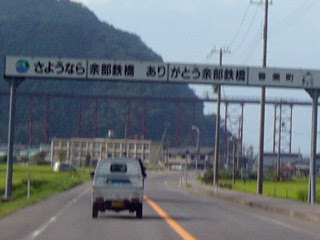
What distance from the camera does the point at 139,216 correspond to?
969 inches

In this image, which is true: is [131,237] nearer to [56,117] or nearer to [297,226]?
[297,226]

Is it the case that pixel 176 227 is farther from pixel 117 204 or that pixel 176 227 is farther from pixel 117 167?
pixel 117 167

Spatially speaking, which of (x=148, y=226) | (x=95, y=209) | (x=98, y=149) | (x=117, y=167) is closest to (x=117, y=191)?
(x=95, y=209)

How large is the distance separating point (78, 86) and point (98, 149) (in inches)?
1447

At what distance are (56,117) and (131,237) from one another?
124422 millimetres

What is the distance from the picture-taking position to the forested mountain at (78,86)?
13875cm

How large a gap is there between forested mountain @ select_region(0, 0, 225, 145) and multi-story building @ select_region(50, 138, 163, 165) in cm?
711

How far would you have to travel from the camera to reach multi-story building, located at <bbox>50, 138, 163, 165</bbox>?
105812 millimetres

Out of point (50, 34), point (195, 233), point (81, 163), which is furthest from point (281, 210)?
point (50, 34)

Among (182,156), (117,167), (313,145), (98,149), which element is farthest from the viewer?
(182,156)

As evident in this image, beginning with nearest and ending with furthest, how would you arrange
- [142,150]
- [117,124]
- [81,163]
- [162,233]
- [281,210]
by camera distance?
1. [162,233]
2. [281,210]
3. [142,150]
4. [81,163]
5. [117,124]

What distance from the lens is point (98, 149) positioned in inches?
4358

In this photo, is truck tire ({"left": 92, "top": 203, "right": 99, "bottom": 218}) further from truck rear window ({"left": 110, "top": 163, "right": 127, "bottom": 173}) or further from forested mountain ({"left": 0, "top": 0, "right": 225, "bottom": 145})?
forested mountain ({"left": 0, "top": 0, "right": 225, "bottom": 145})

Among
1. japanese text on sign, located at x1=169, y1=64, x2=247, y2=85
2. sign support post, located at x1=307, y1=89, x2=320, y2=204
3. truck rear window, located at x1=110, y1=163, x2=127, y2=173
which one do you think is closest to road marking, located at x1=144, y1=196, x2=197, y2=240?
truck rear window, located at x1=110, y1=163, x2=127, y2=173
